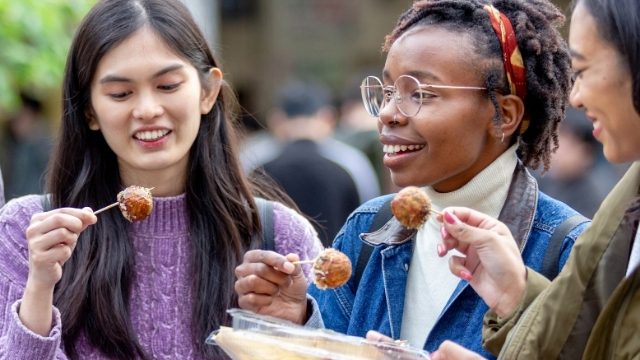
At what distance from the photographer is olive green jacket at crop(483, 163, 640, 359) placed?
2572 mm

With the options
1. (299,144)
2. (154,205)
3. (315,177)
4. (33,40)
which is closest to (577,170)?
(315,177)

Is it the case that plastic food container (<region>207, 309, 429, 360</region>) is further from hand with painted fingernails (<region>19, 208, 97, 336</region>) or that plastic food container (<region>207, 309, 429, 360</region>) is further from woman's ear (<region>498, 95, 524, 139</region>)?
woman's ear (<region>498, 95, 524, 139</region>)

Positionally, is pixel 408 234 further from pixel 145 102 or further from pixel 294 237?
pixel 145 102

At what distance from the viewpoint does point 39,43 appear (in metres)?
8.35

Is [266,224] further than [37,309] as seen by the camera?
Yes

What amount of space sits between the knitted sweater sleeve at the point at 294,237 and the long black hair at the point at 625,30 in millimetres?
1398

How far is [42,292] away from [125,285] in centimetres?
37

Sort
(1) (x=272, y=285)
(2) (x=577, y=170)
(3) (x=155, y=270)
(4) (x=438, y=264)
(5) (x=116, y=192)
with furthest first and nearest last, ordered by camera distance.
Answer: (2) (x=577, y=170) < (5) (x=116, y=192) < (3) (x=155, y=270) < (4) (x=438, y=264) < (1) (x=272, y=285)

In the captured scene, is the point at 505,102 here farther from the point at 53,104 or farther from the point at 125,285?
the point at 53,104

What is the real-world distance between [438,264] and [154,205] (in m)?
0.96

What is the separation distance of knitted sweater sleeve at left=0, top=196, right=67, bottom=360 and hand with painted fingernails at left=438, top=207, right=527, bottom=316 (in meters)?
1.21

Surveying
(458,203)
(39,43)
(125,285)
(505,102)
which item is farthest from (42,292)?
(39,43)

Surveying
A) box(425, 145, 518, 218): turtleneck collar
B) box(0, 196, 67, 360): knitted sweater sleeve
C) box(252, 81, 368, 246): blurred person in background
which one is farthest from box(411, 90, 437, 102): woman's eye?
box(252, 81, 368, 246): blurred person in background

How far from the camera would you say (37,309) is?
3328 millimetres
